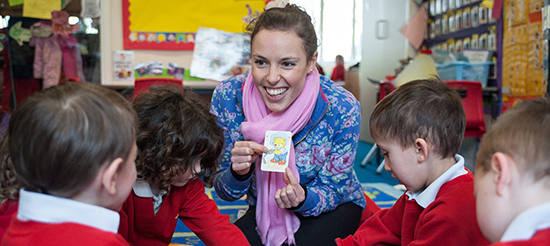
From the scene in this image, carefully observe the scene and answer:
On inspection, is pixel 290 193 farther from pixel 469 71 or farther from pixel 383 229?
pixel 469 71

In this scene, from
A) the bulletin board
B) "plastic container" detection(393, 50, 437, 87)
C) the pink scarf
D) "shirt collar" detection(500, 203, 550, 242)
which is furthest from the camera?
"plastic container" detection(393, 50, 437, 87)

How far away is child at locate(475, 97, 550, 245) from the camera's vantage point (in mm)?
729

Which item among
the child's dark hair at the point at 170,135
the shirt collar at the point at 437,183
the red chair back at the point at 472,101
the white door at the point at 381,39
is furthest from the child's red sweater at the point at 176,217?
the white door at the point at 381,39

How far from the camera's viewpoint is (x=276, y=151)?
1.49m

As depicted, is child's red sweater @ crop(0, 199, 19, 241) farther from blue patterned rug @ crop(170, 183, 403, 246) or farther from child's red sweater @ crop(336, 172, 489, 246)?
child's red sweater @ crop(336, 172, 489, 246)

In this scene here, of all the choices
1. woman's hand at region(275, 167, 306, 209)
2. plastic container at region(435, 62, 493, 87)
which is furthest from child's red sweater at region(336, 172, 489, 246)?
plastic container at region(435, 62, 493, 87)

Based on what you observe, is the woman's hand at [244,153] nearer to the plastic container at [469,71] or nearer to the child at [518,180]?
the child at [518,180]

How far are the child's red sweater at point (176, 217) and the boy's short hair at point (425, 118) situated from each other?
0.60 m

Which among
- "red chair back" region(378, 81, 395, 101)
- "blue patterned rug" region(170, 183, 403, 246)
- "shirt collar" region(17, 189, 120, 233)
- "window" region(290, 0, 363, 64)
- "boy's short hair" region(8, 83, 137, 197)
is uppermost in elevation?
"window" region(290, 0, 363, 64)

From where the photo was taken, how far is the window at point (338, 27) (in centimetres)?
998

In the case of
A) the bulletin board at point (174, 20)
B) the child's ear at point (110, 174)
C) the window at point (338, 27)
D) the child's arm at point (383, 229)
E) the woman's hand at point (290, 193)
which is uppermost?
the window at point (338, 27)

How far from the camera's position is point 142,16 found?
10.8 feet

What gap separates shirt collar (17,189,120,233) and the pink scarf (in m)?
0.76

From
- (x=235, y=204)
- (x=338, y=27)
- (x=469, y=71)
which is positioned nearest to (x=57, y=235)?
(x=235, y=204)
